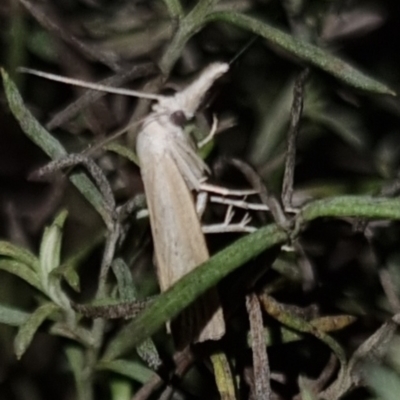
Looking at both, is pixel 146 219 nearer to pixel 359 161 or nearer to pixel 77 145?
pixel 77 145

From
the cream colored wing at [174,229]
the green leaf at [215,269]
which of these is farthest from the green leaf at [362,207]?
the cream colored wing at [174,229]

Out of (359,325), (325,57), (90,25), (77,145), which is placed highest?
(90,25)

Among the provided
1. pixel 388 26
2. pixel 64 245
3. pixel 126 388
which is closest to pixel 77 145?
pixel 64 245

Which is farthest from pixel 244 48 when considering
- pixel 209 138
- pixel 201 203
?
pixel 201 203

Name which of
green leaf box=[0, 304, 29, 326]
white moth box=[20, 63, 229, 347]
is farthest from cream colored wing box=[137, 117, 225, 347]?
green leaf box=[0, 304, 29, 326]

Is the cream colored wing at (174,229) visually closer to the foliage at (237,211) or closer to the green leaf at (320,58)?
the foliage at (237,211)

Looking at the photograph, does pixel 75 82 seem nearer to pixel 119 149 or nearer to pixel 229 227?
pixel 119 149

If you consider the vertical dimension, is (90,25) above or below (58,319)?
above

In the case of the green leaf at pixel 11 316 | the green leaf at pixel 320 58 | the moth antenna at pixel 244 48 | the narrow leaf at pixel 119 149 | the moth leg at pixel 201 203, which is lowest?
the green leaf at pixel 11 316
